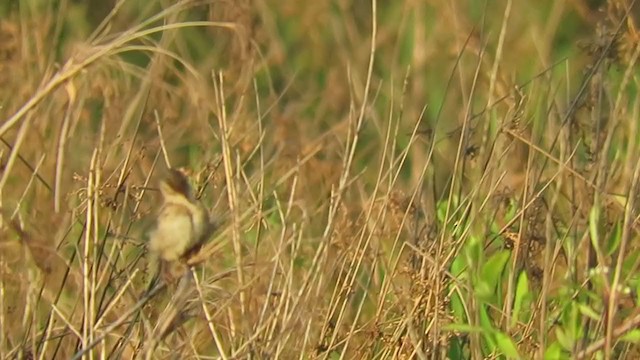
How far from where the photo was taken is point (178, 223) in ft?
8.21

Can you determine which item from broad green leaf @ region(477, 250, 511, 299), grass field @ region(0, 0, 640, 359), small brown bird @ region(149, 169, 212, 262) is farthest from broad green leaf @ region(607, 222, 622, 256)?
small brown bird @ region(149, 169, 212, 262)

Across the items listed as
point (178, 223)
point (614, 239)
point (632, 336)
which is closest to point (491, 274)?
point (614, 239)

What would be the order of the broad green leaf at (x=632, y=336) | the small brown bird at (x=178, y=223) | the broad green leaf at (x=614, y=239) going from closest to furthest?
the small brown bird at (x=178, y=223)
the broad green leaf at (x=632, y=336)
the broad green leaf at (x=614, y=239)

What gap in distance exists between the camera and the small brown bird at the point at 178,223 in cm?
250

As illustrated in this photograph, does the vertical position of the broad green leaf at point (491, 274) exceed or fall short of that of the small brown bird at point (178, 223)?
it falls short

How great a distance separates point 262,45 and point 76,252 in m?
3.42

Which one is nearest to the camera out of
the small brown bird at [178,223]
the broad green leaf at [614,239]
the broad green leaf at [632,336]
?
the small brown bird at [178,223]

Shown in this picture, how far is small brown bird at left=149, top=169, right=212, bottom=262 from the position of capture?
8.20ft

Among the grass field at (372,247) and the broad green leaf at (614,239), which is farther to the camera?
the broad green leaf at (614,239)

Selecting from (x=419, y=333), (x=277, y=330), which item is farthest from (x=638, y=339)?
(x=277, y=330)

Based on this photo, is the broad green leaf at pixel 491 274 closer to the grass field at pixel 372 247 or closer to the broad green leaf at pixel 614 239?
the grass field at pixel 372 247

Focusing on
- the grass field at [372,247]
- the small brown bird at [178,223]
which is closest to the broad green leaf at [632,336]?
the grass field at [372,247]

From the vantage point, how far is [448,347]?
3037 mm

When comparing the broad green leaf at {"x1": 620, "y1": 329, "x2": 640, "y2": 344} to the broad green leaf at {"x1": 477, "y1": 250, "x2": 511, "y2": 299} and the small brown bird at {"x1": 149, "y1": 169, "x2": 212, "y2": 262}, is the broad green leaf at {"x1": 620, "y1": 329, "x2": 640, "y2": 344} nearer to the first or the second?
the broad green leaf at {"x1": 477, "y1": 250, "x2": 511, "y2": 299}
